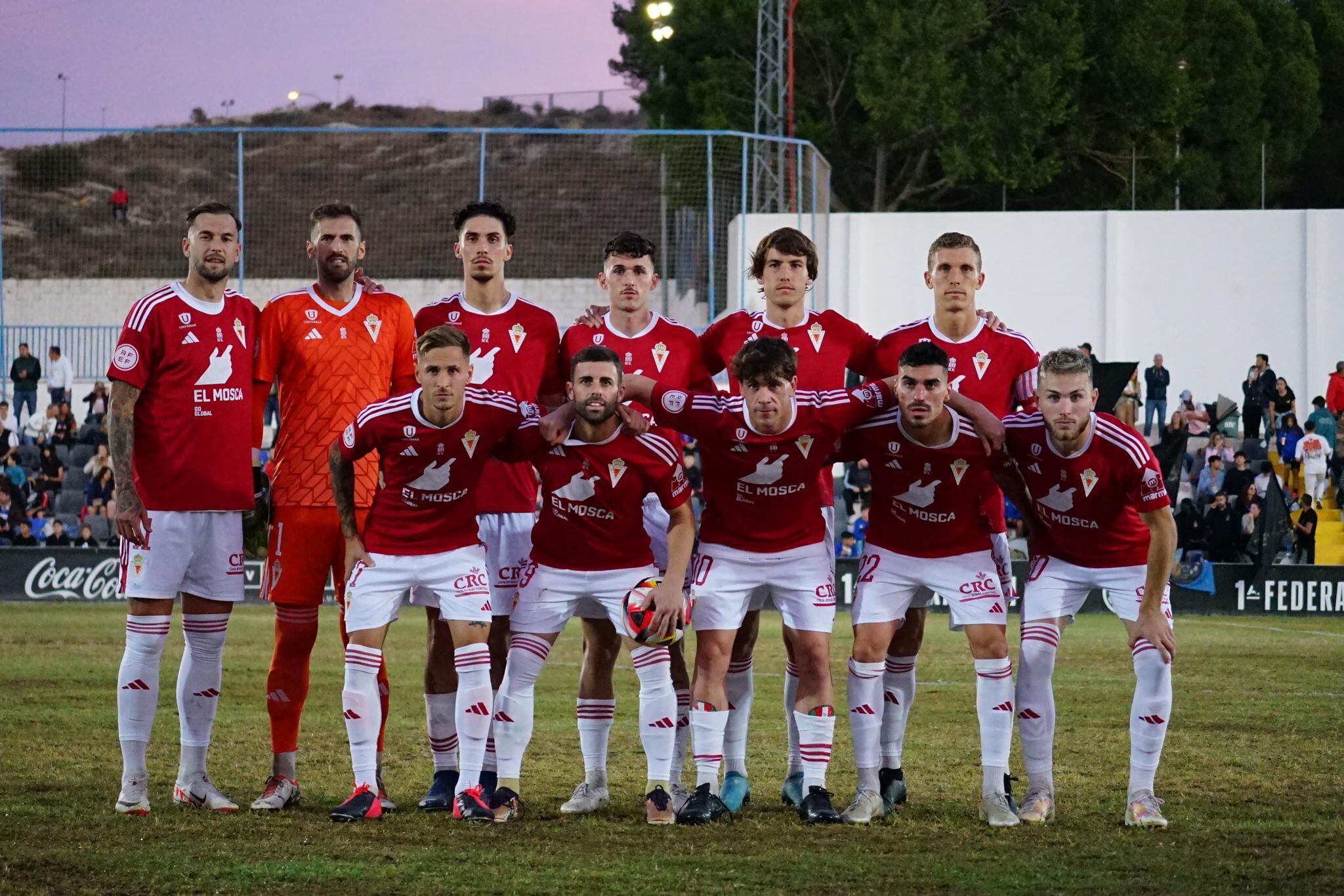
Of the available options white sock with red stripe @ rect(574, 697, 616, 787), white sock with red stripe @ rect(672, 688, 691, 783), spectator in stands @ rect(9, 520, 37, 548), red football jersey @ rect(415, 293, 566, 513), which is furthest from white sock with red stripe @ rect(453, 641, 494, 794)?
spectator in stands @ rect(9, 520, 37, 548)

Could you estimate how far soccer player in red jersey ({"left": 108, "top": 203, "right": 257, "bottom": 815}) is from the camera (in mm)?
6645

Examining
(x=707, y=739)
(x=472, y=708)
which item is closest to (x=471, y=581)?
(x=472, y=708)

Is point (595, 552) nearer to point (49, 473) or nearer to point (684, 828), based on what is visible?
point (684, 828)

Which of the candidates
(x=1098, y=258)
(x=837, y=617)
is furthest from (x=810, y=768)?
(x=1098, y=258)

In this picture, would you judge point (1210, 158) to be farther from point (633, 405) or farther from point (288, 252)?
point (633, 405)

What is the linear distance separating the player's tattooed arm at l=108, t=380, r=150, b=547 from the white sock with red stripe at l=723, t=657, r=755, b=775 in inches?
104

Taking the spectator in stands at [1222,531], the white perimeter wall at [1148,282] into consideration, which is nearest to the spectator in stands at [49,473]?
the white perimeter wall at [1148,282]

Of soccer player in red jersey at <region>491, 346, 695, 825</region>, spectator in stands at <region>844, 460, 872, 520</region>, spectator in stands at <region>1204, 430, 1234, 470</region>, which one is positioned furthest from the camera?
spectator in stands at <region>1204, 430, 1234, 470</region>

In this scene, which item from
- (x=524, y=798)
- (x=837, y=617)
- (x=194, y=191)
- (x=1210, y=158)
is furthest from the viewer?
(x=1210, y=158)

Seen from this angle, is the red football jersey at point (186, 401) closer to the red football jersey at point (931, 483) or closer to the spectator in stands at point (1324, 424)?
the red football jersey at point (931, 483)

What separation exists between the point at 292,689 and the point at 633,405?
6.45ft

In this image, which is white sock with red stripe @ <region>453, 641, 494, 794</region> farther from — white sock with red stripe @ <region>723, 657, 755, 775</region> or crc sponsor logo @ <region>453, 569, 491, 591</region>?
white sock with red stripe @ <region>723, 657, 755, 775</region>

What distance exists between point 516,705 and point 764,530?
1304 mm

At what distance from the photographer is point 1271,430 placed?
2445 cm
